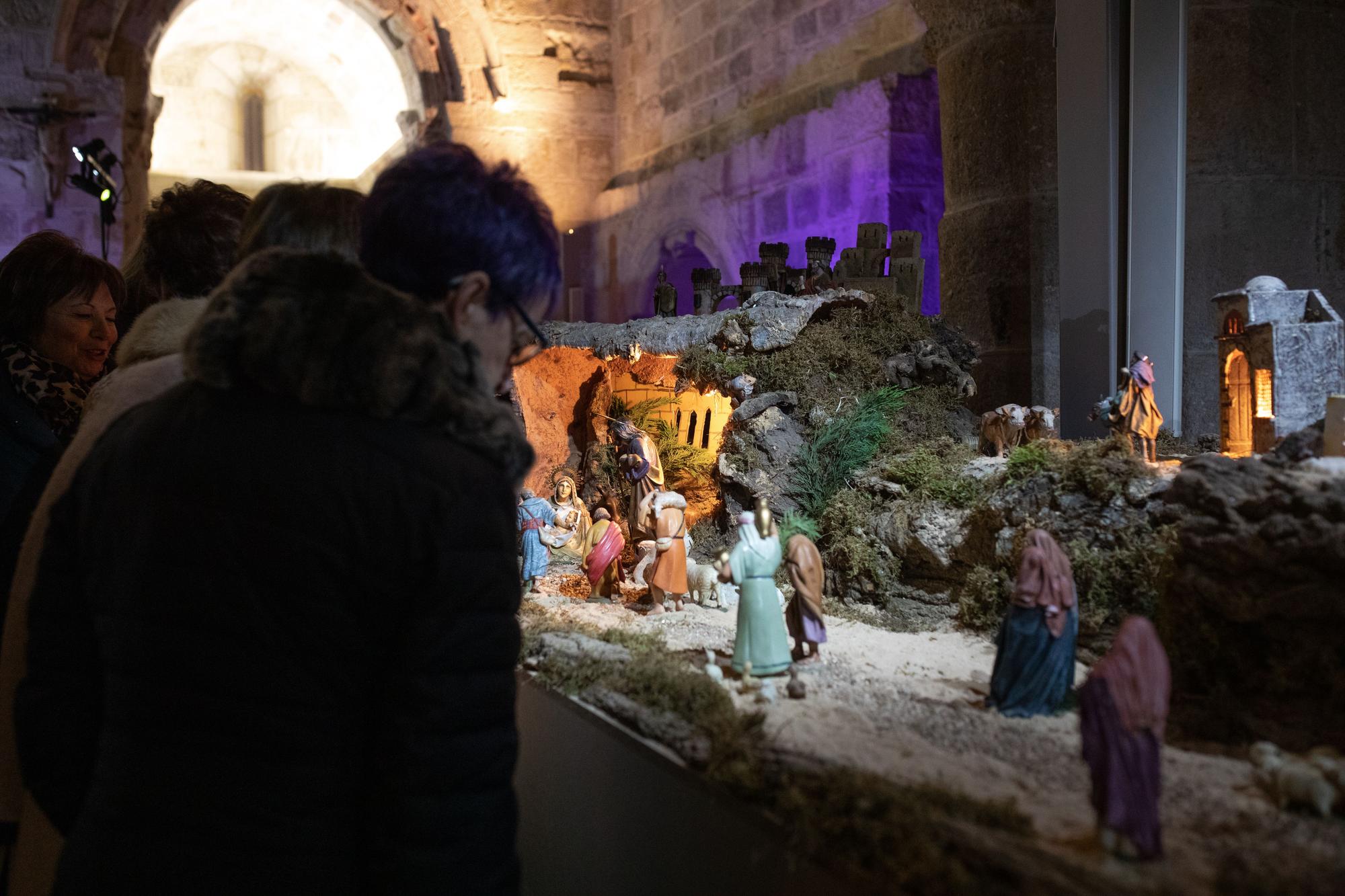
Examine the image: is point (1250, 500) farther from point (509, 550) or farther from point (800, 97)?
point (800, 97)

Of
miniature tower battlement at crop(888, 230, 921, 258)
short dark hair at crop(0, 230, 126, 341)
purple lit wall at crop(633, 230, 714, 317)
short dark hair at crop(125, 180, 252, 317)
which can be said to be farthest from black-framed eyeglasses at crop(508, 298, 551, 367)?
purple lit wall at crop(633, 230, 714, 317)

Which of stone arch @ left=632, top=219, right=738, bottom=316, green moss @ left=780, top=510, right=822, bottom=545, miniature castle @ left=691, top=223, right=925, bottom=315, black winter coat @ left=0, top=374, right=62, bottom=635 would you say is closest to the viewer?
black winter coat @ left=0, top=374, right=62, bottom=635

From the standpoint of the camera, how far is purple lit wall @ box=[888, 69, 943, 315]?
10.2m

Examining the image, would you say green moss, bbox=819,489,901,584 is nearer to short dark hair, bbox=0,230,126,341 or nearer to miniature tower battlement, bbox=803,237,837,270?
miniature tower battlement, bbox=803,237,837,270

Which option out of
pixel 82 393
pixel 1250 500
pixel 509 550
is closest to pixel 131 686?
pixel 509 550

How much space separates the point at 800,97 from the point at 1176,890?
10.5 meters

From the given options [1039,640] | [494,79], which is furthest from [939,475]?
[494,79]

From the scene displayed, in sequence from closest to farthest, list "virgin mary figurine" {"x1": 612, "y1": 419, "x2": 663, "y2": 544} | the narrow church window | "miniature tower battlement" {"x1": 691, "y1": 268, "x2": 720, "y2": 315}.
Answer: the narrow church window → "virgin mary figurine" {"x1": 612, "y1": 419, "x2": 663, "y2": 544} → "miniature tower battlement" {"x1": 691, "y1": 268, "x2": 720, "y2": 315}

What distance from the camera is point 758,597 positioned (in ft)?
→ 14.1

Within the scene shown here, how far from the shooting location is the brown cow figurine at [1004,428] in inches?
238

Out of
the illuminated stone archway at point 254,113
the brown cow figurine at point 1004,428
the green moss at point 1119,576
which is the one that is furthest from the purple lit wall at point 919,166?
Answer: the illuminated stone archway at point 254,113

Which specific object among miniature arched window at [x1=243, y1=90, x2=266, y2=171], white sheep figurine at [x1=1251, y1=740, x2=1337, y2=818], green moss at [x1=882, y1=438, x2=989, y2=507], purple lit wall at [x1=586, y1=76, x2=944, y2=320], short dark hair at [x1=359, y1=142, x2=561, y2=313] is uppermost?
miniature arched window at [x1=243, y1=90, x2=266, y2=171]

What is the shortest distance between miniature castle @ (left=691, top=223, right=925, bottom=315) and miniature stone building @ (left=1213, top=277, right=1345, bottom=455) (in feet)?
9.68

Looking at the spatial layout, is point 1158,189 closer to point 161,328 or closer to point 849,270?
point 849,270
